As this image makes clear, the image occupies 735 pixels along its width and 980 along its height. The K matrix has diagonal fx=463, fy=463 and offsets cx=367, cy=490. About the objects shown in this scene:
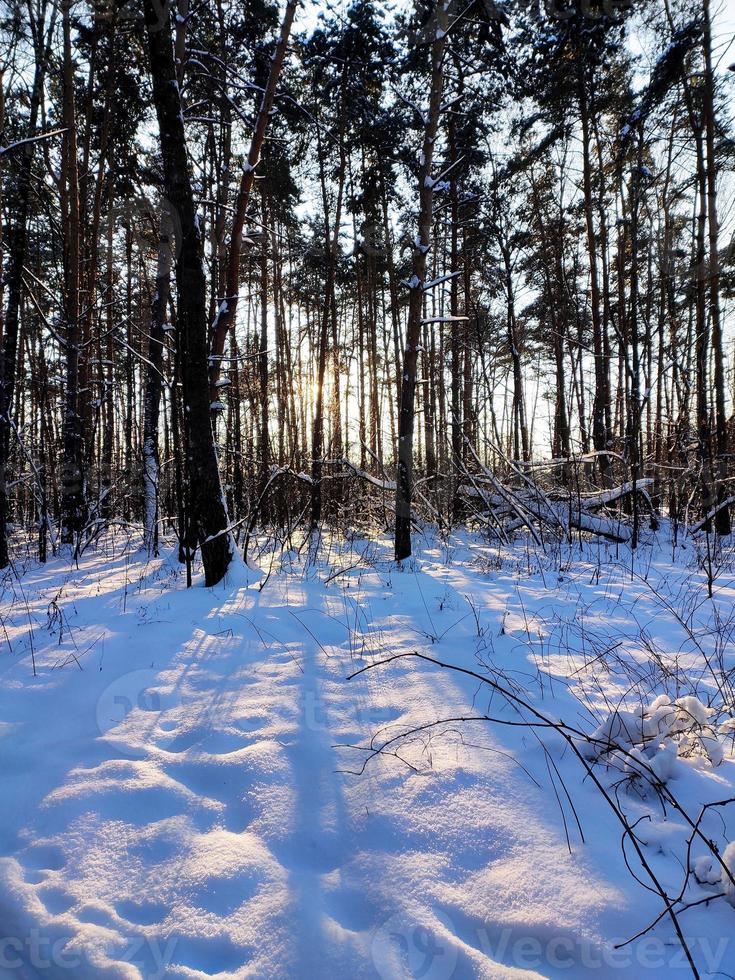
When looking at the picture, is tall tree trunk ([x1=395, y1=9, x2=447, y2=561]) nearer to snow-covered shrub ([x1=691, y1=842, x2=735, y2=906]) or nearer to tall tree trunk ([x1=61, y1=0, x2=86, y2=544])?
snow-covered shrub ([x1=691, y1=842, x2=735, y2=906])

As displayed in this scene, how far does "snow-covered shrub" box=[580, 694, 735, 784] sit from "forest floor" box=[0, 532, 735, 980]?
0.09 ft

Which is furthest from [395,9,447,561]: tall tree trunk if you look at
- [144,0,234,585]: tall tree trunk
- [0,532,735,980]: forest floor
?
[0,532,735,980]: forest floor

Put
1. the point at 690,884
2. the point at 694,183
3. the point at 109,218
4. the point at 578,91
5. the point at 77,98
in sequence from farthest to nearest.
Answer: the point at 109,218 < the point at 578,91 < the point at 77,98 < the point at 694,183 < the point at 690,884

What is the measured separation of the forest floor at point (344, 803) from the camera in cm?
118

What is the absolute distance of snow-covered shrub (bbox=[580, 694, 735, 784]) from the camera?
1.66m

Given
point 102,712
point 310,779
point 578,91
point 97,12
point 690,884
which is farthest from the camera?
point 578,91

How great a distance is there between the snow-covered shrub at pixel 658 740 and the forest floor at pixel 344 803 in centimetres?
3

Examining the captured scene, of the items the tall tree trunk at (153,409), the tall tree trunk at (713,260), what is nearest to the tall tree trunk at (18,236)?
the tall tree trunk at (153,409)

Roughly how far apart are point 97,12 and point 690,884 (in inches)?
463

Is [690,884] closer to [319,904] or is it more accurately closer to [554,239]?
[319,904]

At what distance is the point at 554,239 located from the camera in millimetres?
11672

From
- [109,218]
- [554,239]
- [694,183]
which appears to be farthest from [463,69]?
[109,218]

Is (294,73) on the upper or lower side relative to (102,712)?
upper

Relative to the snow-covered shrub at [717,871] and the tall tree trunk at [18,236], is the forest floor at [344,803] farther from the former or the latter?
the tall tree trunk at [18,236]
